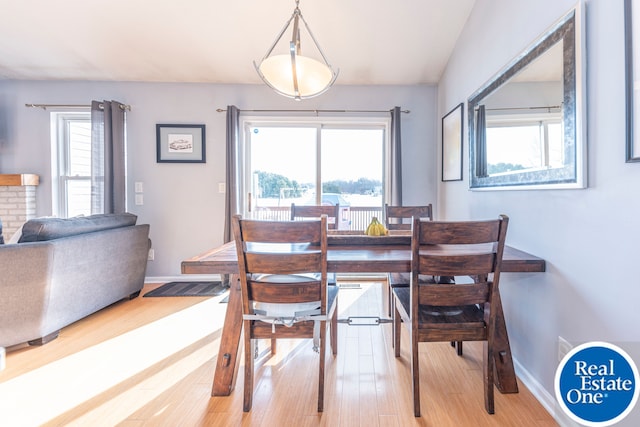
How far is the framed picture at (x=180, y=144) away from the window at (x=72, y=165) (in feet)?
3.02

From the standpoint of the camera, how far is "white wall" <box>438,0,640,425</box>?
3.57ft

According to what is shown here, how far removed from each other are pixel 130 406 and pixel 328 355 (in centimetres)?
109

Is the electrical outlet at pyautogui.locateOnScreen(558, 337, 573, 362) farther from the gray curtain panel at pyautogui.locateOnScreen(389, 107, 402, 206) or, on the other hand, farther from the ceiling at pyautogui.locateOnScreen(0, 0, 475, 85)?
the ceiling at pyautogui.locateOnScreen(0, 0, 475, 85)

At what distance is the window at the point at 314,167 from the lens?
12.0 ft

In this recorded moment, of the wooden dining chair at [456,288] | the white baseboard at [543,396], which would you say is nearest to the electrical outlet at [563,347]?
the white baseboard at [543,396]

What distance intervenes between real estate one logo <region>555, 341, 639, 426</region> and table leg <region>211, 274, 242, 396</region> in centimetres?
149

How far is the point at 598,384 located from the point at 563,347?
0.87 ft

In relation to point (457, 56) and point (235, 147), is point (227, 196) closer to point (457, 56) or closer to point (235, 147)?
point (235, 147)

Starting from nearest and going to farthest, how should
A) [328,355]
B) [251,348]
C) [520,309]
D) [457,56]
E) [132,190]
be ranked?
[251,348] → [520,309] → [328,355] → [457,56] → [132,190]

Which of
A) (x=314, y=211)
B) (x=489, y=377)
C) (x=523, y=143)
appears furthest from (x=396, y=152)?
(x=489, y=377)

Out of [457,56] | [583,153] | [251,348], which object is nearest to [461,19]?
[457,56]

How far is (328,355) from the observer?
1.94m

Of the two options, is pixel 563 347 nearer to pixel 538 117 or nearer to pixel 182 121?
pixel 538 117

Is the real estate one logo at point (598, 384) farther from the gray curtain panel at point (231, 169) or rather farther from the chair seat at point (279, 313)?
the gray curtain panel at point (231, 169)
